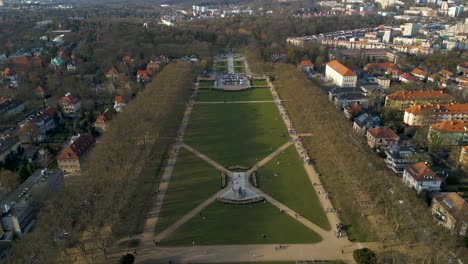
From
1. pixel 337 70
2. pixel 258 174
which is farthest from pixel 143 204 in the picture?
pixel 337 70

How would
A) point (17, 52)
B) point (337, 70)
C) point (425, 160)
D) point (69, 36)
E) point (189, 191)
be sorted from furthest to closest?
1. point (69, 36)
2. point (17, 52)
3. point (337, 70)
4. point (425, 160)
5. point (189, 191)

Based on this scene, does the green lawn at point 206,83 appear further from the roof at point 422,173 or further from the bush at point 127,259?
the bush at point 127,259

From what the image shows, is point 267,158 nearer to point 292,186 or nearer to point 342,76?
point 292,186

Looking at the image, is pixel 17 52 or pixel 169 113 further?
pixel 17 52

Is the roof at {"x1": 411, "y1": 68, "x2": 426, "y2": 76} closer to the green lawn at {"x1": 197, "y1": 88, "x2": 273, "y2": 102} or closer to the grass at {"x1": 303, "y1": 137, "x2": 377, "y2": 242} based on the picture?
the green lawn at {"x1": 197, "y1": 88, "x2": 273, "y2": 102}

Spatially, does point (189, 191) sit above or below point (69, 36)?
below

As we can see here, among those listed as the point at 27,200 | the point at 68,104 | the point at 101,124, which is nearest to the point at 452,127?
the point at 101,124

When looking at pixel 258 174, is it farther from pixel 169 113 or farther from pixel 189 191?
pixel 169 113

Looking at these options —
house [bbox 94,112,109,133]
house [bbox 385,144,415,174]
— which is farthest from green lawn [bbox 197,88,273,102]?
house [bbox 385,144,415,174]
